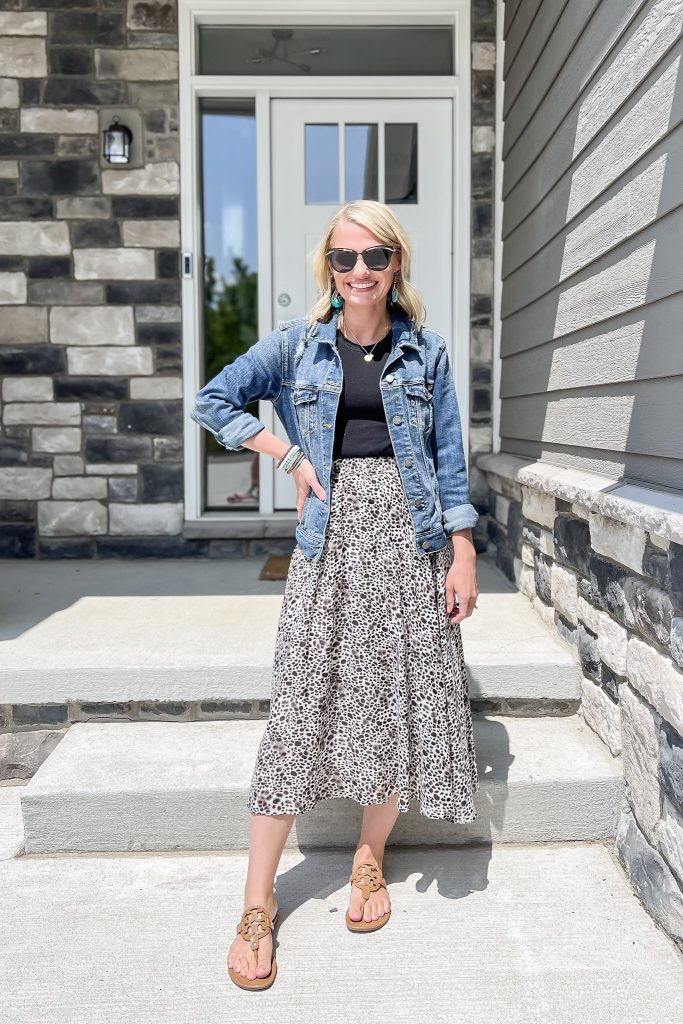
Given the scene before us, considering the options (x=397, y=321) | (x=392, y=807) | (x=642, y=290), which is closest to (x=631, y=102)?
(x=642, y=290)

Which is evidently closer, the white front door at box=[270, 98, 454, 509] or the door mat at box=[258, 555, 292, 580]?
the door mat at box=[258, 555, 292, 580]

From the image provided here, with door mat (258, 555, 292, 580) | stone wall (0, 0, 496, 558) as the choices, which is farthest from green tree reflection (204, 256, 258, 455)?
door mat (258, 555, 292, 580)

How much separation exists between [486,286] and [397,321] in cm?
229

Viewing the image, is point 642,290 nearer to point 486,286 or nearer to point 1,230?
point 486,286

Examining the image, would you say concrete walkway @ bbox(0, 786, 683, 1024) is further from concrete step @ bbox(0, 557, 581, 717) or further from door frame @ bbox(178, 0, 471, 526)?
door frame @ bbox(178, 0, 471, 526)

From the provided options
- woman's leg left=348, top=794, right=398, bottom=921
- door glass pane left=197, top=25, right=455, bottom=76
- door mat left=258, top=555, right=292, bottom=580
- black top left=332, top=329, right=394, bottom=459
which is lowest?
woman's leg left=348, top=794, right=398, bottom=921

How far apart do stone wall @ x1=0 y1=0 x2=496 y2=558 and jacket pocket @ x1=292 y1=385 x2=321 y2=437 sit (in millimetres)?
2262

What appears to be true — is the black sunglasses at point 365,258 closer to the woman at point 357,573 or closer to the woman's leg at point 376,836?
the woman at point 357,573

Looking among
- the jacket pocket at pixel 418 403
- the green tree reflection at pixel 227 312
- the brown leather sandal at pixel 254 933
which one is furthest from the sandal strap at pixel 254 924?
the green tree reflection at pixel 227 312

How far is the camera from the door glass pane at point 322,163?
3920 millimetres

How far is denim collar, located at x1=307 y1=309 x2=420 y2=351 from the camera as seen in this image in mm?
1726

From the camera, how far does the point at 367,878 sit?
72.1 inches

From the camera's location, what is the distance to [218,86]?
3.83 metres

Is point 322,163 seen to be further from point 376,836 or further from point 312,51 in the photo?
point 376,836
